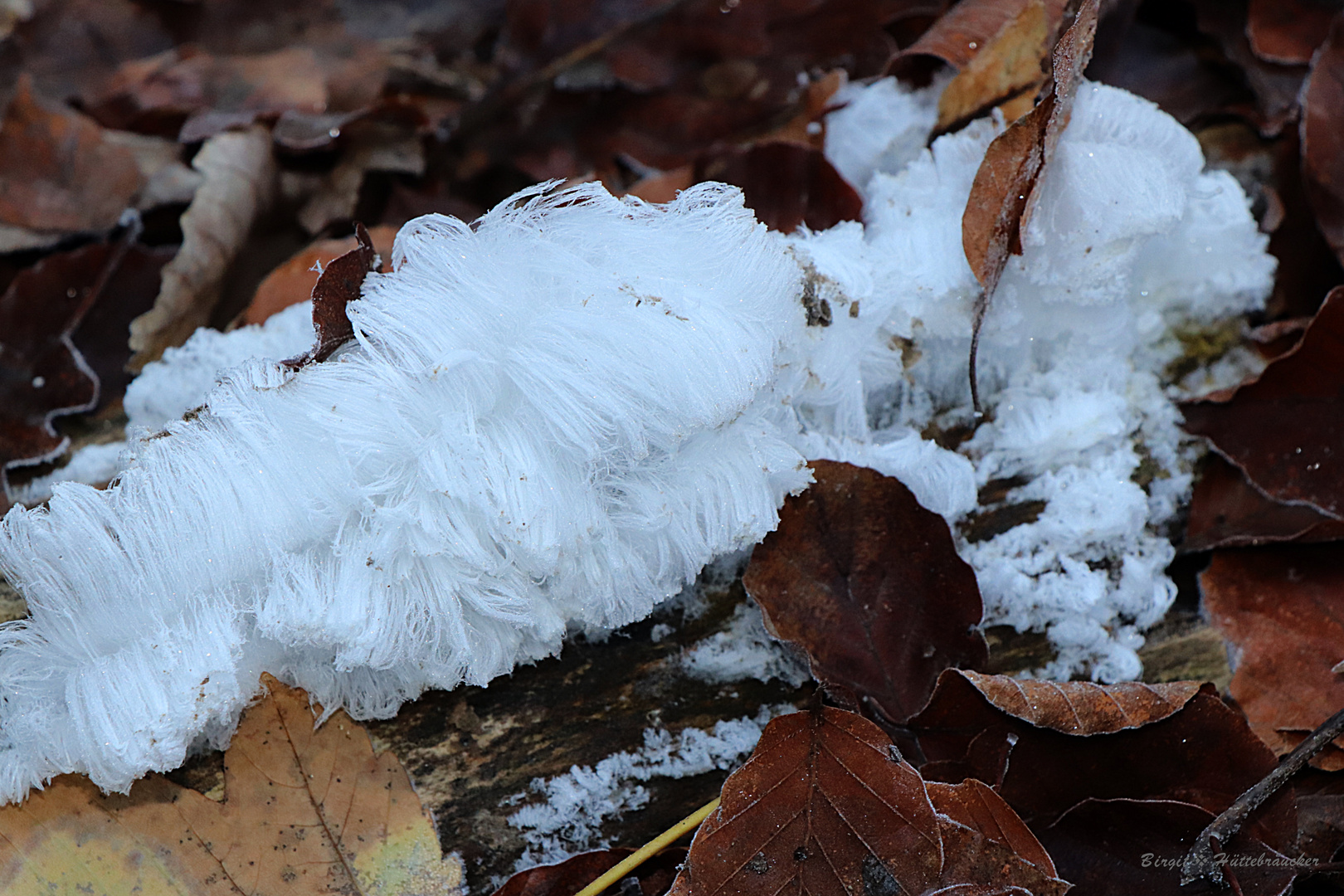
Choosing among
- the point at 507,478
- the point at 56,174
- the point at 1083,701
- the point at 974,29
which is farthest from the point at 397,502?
the point at 56,174

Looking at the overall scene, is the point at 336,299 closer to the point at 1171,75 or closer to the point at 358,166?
the point at 358,166

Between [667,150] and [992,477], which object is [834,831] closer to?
[992,477]

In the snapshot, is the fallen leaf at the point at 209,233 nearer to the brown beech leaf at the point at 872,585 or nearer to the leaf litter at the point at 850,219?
the leaf litter at the point at 850,219

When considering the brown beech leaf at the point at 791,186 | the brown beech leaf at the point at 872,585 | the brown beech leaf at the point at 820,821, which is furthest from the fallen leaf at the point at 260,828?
the brown beech leaf at the point at 791,186

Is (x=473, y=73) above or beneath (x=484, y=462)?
above

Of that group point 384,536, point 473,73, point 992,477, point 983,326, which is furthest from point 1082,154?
point 473,73

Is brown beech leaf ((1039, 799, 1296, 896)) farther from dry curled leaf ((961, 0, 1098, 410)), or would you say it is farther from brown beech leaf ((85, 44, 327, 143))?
brown beech leaf ((85, 44, 327, 143))
